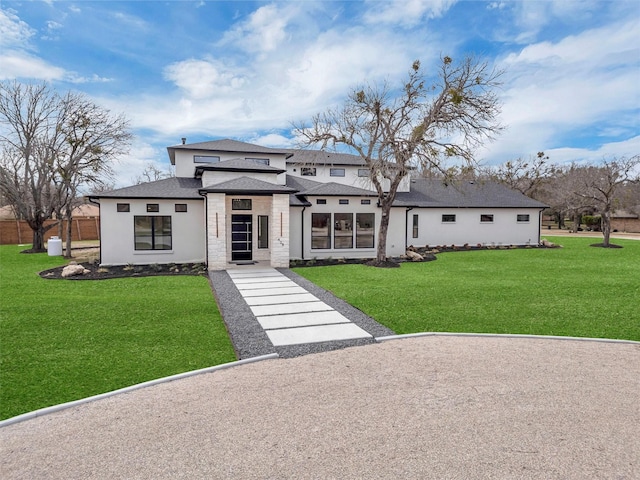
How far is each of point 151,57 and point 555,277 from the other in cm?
1572

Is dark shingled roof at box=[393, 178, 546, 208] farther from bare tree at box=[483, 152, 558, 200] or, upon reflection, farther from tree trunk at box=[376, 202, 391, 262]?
bare tree at box=[483, 152, 558, 200]

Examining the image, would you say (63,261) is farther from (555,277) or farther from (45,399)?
(555,277)

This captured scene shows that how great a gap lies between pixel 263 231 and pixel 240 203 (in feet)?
5.20

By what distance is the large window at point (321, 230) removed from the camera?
58.2 feet

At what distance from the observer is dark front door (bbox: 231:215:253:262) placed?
1628 centimetres

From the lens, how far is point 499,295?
993 cm

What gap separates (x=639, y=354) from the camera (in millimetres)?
5605

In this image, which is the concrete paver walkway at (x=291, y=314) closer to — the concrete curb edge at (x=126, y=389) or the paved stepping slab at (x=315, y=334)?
the paved stepping slab at (x=315, y=334)

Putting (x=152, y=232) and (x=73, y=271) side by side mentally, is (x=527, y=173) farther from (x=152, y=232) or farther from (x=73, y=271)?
(x=73, y=271)

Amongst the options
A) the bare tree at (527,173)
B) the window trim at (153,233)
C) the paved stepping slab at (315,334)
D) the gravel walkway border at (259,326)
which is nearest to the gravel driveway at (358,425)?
the gravel walkway border at (259,326)

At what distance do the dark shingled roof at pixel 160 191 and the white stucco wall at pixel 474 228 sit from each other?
12961 mm

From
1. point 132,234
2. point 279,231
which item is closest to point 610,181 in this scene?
point 279,231

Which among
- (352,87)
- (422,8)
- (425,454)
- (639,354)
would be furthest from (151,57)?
(639,354)

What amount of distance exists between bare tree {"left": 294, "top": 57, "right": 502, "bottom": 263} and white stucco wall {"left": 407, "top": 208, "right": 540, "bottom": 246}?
785cm
